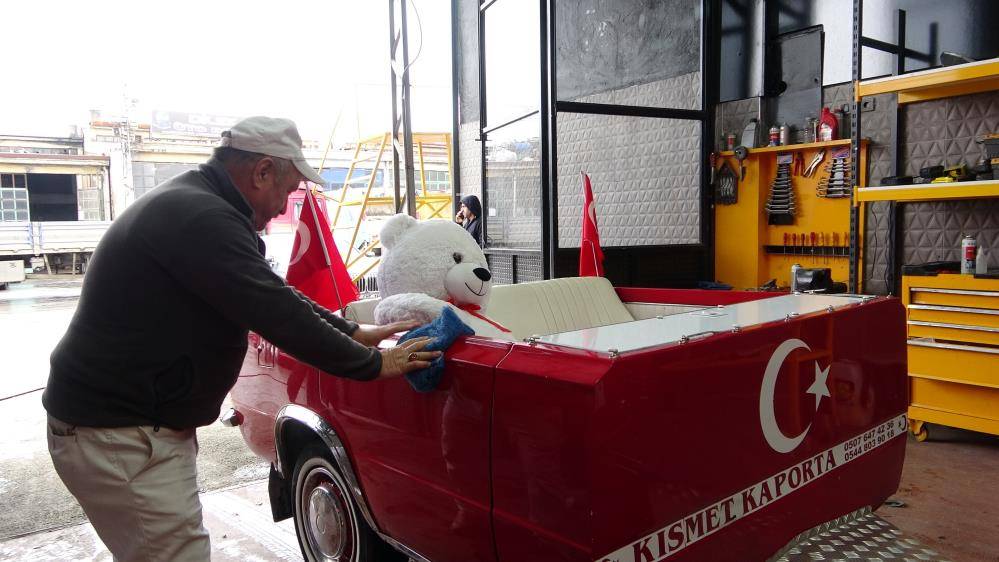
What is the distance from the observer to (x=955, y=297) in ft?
11.1

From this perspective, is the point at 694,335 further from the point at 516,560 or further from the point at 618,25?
the point at 618,25

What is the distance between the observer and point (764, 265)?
497 cm

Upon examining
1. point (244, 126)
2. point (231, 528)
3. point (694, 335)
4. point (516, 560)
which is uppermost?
point (244, 126)

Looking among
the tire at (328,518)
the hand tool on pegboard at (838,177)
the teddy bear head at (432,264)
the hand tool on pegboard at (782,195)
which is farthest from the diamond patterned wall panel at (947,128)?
the tire at (328,518)

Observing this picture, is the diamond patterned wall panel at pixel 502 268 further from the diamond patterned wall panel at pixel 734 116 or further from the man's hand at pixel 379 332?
the man's hand at pixel 379 332

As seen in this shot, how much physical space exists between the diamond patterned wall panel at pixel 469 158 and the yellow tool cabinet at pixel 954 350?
4.30m

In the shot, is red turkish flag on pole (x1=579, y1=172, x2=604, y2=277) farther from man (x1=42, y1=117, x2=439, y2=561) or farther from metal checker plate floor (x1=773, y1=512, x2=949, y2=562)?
man (x1=42, y1=117, x2=439, y2=561)

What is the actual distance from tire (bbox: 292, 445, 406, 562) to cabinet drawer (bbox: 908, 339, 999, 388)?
3036 millimetres

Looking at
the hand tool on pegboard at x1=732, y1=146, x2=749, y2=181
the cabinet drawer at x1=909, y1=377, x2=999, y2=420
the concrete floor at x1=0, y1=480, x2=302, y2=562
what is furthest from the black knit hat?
the cabinet drawer at x1=909, y1=377, x2=999, y2=420

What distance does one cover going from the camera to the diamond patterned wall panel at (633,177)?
513 cm

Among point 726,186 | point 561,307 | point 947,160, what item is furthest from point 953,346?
point 561,307

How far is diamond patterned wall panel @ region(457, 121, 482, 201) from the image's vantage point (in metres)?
6.86

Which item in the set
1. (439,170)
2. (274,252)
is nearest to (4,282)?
(274,252)

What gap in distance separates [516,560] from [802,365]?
2.73 feet
